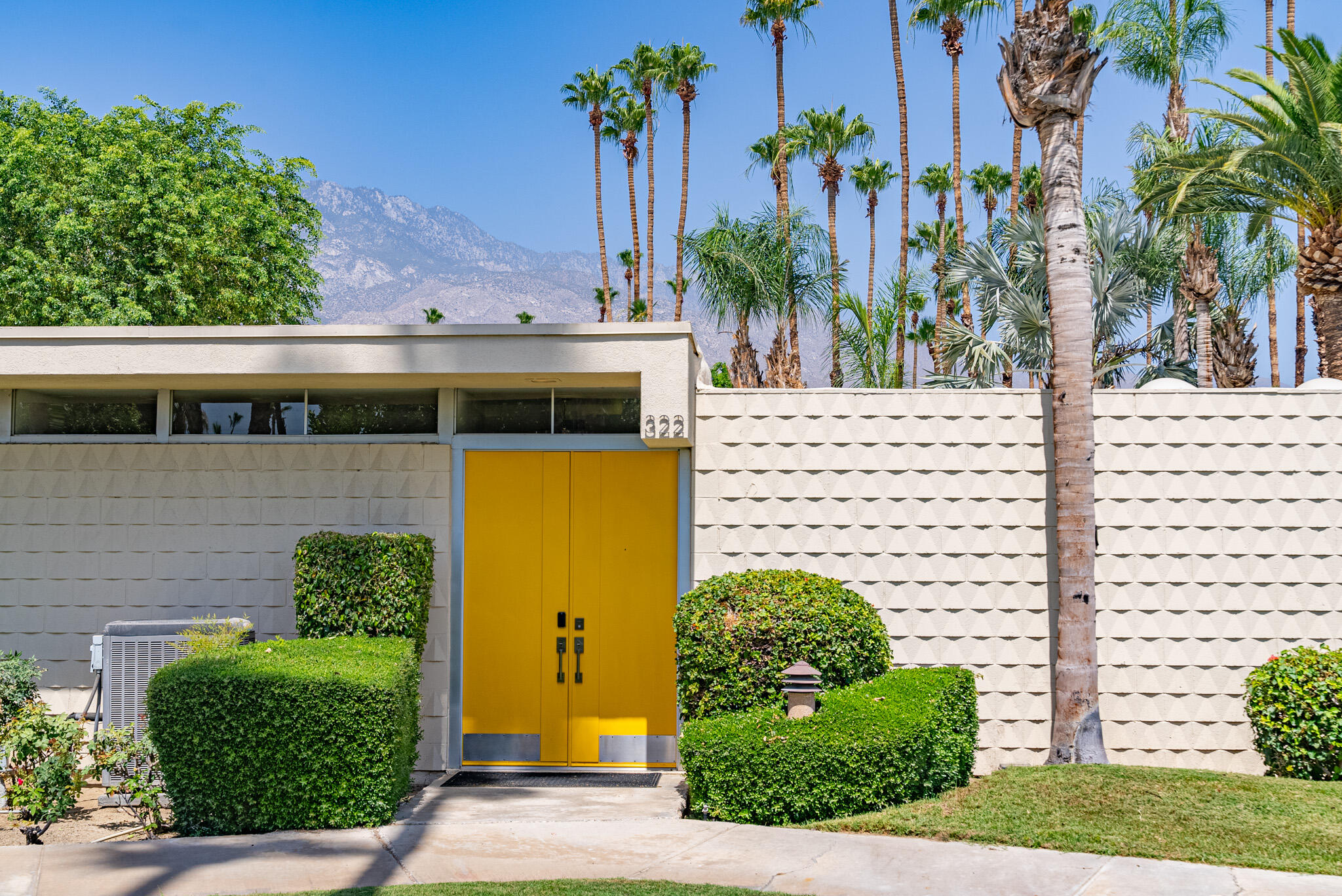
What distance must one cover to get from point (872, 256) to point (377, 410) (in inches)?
1529

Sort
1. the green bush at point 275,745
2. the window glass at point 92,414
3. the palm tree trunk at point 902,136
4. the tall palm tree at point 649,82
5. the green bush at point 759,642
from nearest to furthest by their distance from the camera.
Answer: the green bush at point 275,745
the green bush at point 759,642
the window glass at point 92,414
the palm tree trunk at point 902,136
the tall palm tree at point 649,82

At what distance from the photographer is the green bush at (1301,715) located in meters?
6.91

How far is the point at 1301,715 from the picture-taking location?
705 centimetres

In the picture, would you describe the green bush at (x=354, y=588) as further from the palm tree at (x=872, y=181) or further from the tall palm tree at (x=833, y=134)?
the palm tree at (x=872, y=181)

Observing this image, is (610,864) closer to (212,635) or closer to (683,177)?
(212,635)

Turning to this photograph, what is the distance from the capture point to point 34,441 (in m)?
8.83

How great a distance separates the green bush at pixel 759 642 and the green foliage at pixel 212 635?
3.19 m

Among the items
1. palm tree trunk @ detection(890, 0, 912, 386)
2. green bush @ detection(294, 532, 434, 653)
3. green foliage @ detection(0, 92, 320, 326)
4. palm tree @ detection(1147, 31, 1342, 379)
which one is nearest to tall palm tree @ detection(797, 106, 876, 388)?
palm tree trunk @ detection(890, 0, 912, 386)

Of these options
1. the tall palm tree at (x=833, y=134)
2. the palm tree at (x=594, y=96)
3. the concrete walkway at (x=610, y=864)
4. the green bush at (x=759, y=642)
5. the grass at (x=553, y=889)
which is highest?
the palm tree at (x=594, y=96)

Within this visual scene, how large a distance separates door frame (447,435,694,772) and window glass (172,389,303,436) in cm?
146

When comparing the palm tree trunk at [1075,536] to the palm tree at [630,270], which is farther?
the palm tree at [630,270]

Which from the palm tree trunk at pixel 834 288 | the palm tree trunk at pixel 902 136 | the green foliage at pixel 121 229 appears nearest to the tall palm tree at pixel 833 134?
the palm tree trunk at pixel 834 288

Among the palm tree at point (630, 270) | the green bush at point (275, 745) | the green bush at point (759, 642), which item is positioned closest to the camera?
the green bush at point (275, 745)

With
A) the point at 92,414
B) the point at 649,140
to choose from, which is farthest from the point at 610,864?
the point at 649,140
